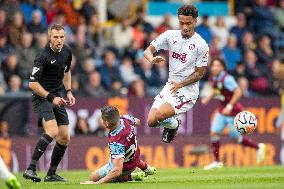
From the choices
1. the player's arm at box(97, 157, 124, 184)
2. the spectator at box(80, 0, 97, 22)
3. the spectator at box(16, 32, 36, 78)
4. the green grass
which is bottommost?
the green grass

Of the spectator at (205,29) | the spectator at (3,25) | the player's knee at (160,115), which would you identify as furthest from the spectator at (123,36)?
the player's knee at (160,115)

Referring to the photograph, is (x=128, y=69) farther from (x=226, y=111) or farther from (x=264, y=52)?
(x=226, y=111)

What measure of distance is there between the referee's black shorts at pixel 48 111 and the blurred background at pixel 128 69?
6049 millimetres

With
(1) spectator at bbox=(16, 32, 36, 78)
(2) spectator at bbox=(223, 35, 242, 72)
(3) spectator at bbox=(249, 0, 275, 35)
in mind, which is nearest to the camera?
(1) spectator at bbox=(16, 32, 36, 78)

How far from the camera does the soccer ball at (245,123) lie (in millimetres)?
17266

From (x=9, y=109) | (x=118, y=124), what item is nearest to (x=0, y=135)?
(x=9, y=109)

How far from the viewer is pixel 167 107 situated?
16.3 meters

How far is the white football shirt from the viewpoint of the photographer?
16.1 meters

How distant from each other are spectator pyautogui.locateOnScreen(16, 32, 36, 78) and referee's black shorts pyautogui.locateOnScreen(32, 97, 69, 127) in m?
7.43

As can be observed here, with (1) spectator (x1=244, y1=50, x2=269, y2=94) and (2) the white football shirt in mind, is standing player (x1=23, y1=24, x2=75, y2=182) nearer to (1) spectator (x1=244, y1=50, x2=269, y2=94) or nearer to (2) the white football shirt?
(2) the white football shirt

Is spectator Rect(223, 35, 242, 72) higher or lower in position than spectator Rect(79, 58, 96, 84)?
higher

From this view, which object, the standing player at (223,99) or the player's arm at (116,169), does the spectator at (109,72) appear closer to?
the standing player at (223,99)

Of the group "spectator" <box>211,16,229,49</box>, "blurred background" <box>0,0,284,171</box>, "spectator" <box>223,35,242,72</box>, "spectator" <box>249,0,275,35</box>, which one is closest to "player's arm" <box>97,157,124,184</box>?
"blurred background" <box>0,0,284,171</box>

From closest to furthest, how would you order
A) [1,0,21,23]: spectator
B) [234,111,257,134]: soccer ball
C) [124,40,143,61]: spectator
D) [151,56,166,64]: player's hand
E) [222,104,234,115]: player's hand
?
[151,56,166,64]: player's hand
[234,111,257,134]: soccer ball
[222,104,234,115]: player's hand
[1,0,21,23]: spectator
[124,40,143,61]: spectator
